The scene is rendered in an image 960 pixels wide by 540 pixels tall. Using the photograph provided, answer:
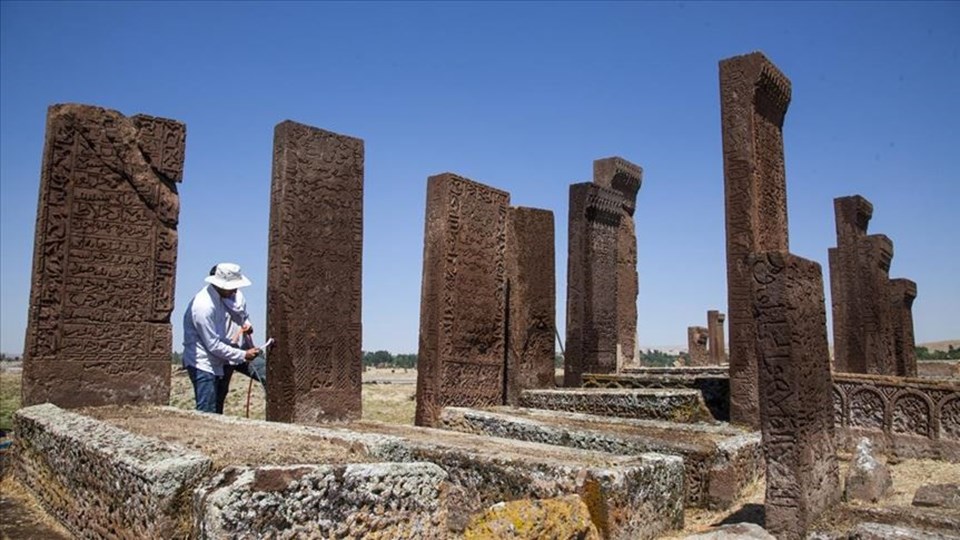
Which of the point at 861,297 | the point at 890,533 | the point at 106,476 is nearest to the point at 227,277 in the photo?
the point at 106,476

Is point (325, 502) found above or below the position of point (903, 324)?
below

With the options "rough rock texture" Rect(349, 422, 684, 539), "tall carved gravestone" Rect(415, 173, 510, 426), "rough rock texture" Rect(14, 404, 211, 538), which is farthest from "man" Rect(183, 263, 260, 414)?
"rough rock texture" Rect(349, 422, 684, 539)

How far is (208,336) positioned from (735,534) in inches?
171

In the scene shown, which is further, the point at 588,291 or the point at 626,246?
the point at 626,246

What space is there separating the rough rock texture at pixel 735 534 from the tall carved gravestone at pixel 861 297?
10448 millimetres

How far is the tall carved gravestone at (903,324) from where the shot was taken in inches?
564

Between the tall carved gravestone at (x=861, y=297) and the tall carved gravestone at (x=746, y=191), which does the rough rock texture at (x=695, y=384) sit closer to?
the tall carved gravestone at (x=746, y=191)

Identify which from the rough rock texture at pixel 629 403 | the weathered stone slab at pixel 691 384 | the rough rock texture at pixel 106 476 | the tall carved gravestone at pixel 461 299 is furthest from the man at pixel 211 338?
the weathered stone slab at pixel 691 384

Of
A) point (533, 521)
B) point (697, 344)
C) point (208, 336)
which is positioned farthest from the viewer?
point (697, 344)

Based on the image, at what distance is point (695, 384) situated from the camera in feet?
26.7

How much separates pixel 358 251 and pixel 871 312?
33.4ft

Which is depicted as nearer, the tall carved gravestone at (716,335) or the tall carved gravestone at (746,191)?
the tall carved gravestone at (746,191)

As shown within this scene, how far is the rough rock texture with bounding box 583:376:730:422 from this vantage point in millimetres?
7906

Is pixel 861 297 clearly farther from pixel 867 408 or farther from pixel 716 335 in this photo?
pixel 716 335
